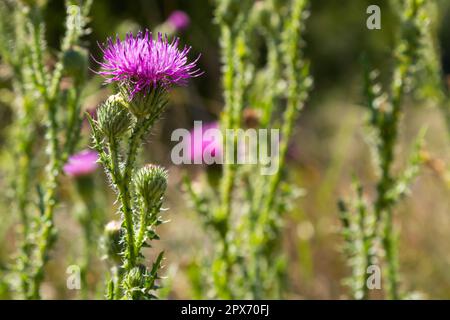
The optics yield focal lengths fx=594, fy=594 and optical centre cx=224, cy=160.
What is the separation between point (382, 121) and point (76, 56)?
1061mm

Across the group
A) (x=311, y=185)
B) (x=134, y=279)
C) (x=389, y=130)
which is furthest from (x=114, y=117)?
(x=311, y=185)

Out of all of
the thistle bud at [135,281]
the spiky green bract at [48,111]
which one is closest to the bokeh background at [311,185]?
the spiky green bract at [48,111]

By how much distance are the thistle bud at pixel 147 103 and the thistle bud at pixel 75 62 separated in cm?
77

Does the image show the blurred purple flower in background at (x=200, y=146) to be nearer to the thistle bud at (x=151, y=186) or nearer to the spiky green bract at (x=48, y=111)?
the spiky green bract at (x=48, y=111)

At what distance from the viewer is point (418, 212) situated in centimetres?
372

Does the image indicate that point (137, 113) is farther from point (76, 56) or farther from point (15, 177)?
point (15, 177)

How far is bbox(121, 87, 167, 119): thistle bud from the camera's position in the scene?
1228 mm

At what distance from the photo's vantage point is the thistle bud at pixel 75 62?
6.39 ft

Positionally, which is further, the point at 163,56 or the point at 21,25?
the point at 21,25

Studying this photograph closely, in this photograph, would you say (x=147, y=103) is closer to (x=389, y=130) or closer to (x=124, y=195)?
(x=124, y=195)

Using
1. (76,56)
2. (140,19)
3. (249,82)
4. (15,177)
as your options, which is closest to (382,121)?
(249,82)

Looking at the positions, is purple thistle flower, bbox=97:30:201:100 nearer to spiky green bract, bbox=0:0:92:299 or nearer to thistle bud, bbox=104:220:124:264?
thistle bud, bbox=104:220:124:264

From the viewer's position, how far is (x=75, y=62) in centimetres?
195

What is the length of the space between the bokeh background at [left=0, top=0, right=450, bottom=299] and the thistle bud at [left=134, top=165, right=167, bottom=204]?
26 centimetres
